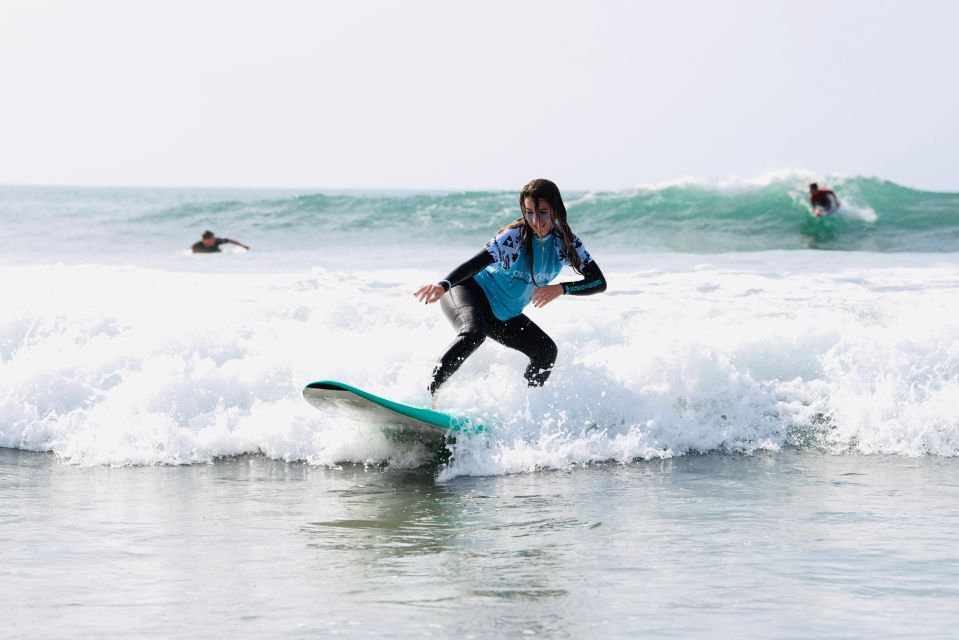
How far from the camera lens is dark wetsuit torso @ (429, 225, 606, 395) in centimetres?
597

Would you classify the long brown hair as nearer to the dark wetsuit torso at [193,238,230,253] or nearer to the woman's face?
the woman's face

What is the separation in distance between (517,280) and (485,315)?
28cm

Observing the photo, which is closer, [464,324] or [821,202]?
[464,324]

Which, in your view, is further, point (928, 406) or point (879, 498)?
point (928, 406)

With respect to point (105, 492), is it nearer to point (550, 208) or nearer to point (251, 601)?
point (251, 601)

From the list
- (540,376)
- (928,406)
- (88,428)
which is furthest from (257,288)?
(928,406)

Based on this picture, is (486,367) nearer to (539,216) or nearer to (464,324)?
(464,324)

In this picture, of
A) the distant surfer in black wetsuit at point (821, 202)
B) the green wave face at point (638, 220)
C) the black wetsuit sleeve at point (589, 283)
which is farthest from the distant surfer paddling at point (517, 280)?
the distant surfer in black wetsuit at point (821, 202)

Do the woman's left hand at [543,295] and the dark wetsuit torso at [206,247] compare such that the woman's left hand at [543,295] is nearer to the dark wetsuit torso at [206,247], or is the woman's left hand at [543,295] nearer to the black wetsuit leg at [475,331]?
the black wetsuit leg at [475,331]

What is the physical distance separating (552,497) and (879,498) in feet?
5.36

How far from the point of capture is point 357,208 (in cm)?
2495

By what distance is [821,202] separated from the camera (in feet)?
69.8

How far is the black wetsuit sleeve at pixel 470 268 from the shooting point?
5875 millimetres

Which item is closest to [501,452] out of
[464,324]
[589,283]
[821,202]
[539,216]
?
[464,324]
